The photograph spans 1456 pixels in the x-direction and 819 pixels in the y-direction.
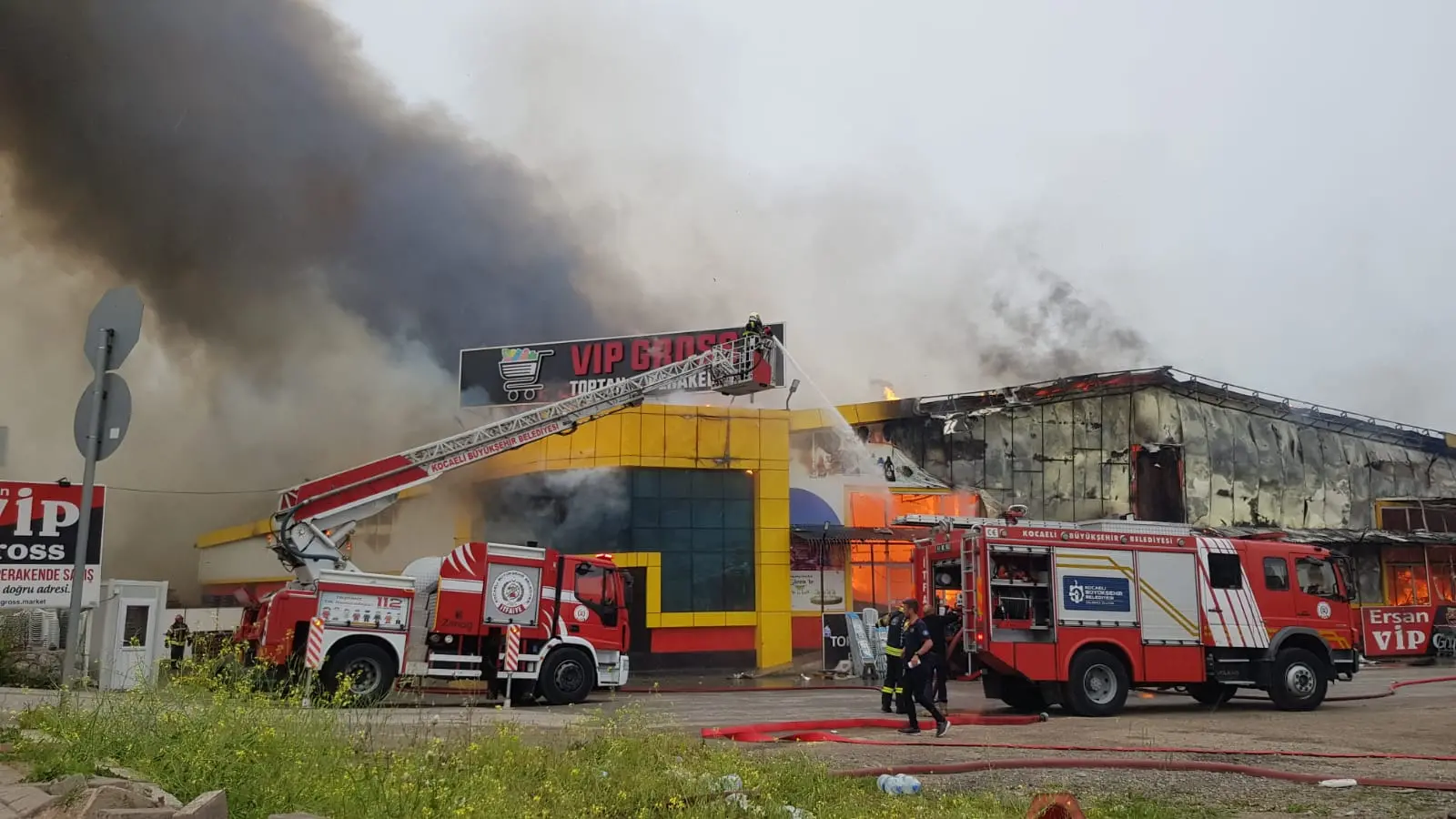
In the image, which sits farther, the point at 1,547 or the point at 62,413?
the point at 62,413

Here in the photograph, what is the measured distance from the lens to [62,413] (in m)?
23.5

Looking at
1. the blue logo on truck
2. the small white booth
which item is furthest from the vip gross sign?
the blue logo on truck

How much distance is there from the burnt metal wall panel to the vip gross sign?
21874 mm

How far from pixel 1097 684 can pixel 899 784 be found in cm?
806

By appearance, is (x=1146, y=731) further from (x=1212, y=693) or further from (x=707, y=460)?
(x=707, y=460)

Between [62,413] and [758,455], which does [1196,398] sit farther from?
[62,413]

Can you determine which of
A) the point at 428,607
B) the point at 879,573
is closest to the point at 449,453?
the point at 428,607

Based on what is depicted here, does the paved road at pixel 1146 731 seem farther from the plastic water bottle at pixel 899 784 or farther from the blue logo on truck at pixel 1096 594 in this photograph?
the blue logo on truck at pixel 1096 594

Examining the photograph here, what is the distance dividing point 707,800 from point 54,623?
17.2 metres

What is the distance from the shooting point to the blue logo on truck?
562 inches

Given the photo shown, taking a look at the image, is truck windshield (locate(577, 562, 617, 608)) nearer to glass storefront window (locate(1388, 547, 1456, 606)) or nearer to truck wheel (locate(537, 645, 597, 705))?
truck wheel (locate(537, 645, 597, 705))

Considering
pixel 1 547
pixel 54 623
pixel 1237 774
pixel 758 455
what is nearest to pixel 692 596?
pixel 758 455

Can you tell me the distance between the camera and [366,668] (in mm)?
15414

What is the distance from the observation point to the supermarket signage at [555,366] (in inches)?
1207
